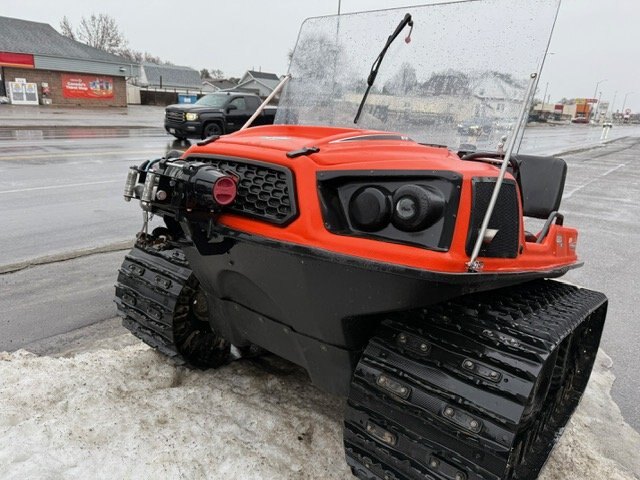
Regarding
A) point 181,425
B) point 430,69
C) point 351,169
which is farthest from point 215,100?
point 351,169

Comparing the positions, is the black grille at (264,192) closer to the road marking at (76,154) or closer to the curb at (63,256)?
the curb at (63,256)

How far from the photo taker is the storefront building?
115ft

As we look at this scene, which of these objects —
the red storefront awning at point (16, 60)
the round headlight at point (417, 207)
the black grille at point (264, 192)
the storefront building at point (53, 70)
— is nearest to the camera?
the round headlight at point (417, 207)

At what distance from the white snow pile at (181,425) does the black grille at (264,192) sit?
1.25 metres

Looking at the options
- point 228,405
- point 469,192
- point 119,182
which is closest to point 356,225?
point 469,192

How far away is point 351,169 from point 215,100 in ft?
57.4

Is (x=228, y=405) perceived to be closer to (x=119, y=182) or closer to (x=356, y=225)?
(x=356, y=225)

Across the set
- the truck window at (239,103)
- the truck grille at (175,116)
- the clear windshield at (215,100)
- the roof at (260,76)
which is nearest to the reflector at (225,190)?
the truck grille at (175,116)

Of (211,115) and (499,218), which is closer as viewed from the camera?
(499,218)

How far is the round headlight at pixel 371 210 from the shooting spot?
1866 millimetres

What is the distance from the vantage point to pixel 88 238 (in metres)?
6.40

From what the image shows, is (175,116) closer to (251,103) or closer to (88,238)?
(251,103)

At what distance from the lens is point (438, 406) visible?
6.17 feet

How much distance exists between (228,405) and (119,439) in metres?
0.61
